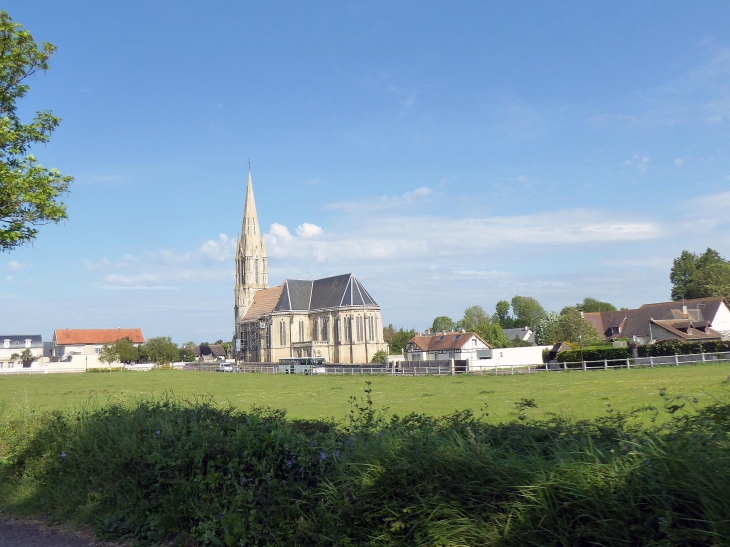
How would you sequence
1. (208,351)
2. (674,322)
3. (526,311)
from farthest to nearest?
(208,351), (526,311), (674,322)

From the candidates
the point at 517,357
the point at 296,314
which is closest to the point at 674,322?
the point at 517,357

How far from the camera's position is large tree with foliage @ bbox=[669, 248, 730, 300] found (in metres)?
92.1

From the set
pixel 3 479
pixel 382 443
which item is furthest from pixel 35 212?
pixel 382 443

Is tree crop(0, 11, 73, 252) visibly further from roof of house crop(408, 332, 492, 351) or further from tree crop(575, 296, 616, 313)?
tree crop(575, 296, 616, 313)

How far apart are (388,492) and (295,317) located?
108 metres

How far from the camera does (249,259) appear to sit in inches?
4776

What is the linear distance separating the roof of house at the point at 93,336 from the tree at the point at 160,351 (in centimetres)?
3458

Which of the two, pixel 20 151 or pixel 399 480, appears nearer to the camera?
pixel 399 480

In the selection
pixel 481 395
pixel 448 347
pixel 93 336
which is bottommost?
pixel 481 395

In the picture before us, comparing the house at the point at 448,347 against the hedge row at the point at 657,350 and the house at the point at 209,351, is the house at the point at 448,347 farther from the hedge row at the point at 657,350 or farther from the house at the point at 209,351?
the house at the point at 209,351

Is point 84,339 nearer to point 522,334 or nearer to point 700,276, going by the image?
point 522,334

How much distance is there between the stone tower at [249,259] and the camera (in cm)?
12075

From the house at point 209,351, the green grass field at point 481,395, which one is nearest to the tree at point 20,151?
the green grass field at point 481,395

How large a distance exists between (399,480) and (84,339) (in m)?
146
